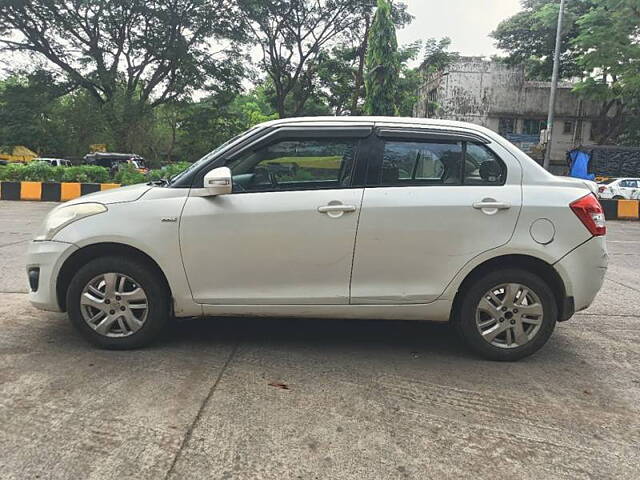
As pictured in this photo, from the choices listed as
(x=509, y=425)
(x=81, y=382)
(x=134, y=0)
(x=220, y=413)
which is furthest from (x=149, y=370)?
(x=134, y=0)

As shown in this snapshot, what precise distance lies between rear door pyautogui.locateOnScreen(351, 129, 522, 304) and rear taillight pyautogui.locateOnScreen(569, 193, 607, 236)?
0.40 metres

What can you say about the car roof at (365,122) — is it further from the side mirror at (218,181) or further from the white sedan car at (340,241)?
the side mirror at (218,181)

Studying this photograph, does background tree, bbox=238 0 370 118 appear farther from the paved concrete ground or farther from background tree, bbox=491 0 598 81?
the paved concrete ground

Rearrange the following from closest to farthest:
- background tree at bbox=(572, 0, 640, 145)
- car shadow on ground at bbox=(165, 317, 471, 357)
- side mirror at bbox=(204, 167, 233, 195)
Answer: side mirror at bbox=(204, 167, 233, 195)
car shadow on ground at bbox=(165, 317, 471, 357)
background tree at bbox=(572, 0, 640, 145)

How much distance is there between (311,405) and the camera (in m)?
2.99

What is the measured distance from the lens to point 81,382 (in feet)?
10.5

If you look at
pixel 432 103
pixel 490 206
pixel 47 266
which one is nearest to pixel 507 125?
pixel 432 103

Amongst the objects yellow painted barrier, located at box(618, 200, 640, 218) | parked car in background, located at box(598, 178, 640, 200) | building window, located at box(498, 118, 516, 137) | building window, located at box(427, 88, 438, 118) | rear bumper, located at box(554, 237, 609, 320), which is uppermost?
building window, located at box(427, 88, 438, 118)

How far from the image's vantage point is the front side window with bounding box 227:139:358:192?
368cm

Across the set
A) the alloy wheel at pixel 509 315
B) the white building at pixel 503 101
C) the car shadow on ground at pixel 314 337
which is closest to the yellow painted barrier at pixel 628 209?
the car shadow on ground at pixel 314 337

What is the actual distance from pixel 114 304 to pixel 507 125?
120 feet

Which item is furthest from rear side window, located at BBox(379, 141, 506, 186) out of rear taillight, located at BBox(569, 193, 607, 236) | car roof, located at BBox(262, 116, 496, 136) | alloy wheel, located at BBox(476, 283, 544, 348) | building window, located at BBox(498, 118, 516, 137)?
building window, located at BBox(498, 118, 516, 137)

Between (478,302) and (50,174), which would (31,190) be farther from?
(478,302)

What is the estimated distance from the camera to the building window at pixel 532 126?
35844 mm
